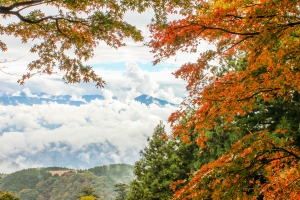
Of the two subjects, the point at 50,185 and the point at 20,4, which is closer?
the point at 20,4

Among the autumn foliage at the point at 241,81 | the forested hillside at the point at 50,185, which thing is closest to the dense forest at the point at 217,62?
the autumn foliage at the point at 241,81

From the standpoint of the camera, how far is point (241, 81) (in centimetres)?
368

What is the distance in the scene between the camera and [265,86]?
3551mm

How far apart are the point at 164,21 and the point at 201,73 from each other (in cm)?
126

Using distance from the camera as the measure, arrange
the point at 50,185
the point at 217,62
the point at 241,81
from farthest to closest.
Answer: the point at 50,185 < the point at 217,62 < the point at 241,81

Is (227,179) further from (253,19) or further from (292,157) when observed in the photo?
(253,19)

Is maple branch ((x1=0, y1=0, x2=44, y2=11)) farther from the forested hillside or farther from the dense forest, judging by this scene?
the forested hillside

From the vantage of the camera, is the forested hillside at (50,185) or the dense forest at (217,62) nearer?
the dense forest at (217,62)

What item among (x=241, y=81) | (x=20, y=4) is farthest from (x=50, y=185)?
(x=241, y=81)

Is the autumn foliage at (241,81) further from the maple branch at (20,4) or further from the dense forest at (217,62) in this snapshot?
the maple branch at (20,4)

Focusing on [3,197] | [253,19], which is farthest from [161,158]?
[3,197]

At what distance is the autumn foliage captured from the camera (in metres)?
3.04

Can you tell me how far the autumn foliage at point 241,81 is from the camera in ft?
9.96

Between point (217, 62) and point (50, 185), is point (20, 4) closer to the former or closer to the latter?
point (217, 62)
